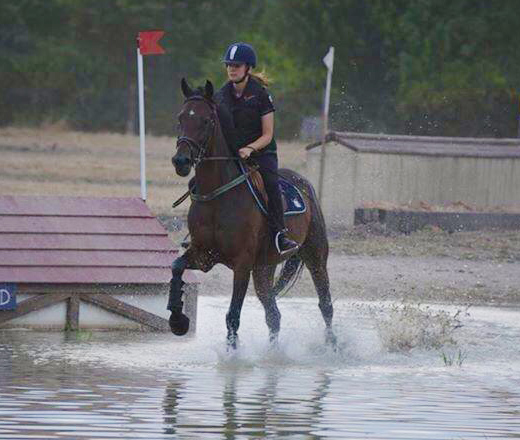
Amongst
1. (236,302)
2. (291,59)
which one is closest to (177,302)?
(236,302)

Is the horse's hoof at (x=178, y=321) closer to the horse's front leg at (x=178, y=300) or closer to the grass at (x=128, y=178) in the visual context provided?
the horse's front leg at (x=178, y=300)

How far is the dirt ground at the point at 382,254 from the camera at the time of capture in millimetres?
18844

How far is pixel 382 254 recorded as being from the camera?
21.5 metres

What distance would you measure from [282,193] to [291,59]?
4582 cm

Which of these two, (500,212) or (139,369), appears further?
(500,212)

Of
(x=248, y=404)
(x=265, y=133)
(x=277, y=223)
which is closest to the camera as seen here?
(x=248, y=404)

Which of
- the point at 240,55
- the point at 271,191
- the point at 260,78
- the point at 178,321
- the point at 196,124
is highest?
the point at 240,55

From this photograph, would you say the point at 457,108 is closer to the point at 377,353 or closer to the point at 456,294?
the point at 456,294

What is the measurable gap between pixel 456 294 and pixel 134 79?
4852cm

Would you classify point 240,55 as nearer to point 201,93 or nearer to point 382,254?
point 201,93

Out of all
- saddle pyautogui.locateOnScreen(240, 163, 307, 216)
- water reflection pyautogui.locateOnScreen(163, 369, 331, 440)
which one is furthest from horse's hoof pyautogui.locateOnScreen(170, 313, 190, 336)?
saddle pyautogui.locateOnScreen(240, 163, 307, 216)

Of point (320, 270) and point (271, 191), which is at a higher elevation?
point (271, 191)

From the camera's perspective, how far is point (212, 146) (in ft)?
42.2

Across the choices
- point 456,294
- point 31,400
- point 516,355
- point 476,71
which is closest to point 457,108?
point 476,71
